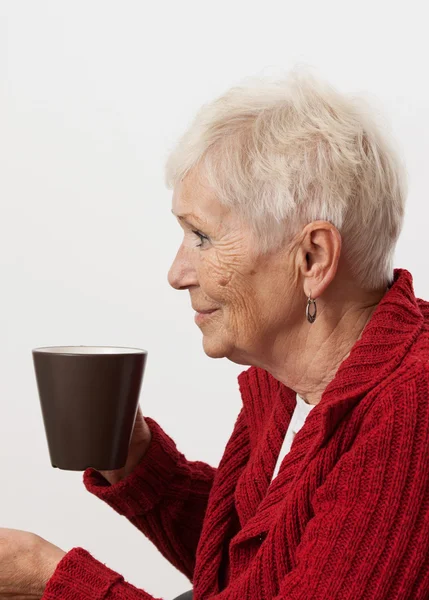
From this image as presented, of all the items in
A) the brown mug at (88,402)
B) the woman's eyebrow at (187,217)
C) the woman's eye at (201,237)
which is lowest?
the brown mug at (88,402)

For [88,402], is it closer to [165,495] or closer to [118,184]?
[165,495]

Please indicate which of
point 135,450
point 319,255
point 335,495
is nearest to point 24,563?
point 135,450

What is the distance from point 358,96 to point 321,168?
162mm

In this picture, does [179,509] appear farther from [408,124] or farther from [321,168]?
[408,124]

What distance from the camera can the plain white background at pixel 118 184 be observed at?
2.59 meters

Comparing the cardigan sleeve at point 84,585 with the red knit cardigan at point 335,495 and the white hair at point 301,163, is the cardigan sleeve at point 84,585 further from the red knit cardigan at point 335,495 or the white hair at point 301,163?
the white hair at point 301,163

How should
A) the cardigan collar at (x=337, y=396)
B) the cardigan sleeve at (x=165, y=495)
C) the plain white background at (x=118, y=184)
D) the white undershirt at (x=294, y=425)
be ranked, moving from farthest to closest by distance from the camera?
the plain white background at (x=118, y=184), the cardigan sleeve at (x=165, y=495), the white undershirt at (x=294, y=425), the cardigan collar at (x=337, y=396)

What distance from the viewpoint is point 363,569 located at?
118cm

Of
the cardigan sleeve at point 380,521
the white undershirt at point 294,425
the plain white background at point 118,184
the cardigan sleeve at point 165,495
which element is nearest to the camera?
the cardigan sleeve at point 380,521

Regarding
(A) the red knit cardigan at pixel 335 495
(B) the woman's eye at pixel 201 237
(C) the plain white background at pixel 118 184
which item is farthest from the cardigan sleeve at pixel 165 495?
(C) the plain white background at pixel 118 184

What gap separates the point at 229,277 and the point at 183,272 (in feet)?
0.30

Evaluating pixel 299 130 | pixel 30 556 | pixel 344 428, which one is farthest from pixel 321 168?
pixel 30 556

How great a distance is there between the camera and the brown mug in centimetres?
138

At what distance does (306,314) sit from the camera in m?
1.43
